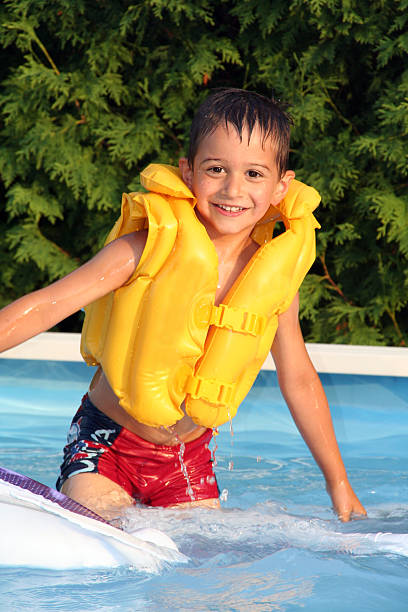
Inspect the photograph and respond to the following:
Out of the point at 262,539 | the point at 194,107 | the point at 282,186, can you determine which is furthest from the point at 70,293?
the point at 194,107

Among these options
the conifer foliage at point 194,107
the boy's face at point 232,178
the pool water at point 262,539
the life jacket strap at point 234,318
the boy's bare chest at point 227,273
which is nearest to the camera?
the pool water at point 262,539

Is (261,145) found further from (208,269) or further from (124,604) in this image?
(124,604)

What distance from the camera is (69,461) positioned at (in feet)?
9.08

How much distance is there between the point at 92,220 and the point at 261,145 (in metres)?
4.31

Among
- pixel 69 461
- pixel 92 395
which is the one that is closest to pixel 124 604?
pixel 69 461

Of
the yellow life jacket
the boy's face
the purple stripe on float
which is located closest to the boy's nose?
the boy's face

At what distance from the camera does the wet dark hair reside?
259 cm

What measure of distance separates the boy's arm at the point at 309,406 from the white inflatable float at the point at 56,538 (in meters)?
0.88

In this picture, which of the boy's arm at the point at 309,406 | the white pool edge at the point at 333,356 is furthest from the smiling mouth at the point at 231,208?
the white pool edge at the point at 333,356

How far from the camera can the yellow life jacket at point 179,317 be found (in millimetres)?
2631

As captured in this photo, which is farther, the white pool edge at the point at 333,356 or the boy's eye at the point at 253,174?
the white pool edge at the point at 333,356

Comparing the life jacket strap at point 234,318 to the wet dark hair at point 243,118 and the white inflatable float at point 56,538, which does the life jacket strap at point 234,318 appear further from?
the white inflatable float at point 56,538

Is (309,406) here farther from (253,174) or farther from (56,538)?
(56,538)

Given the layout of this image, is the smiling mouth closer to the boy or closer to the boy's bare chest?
the boy
